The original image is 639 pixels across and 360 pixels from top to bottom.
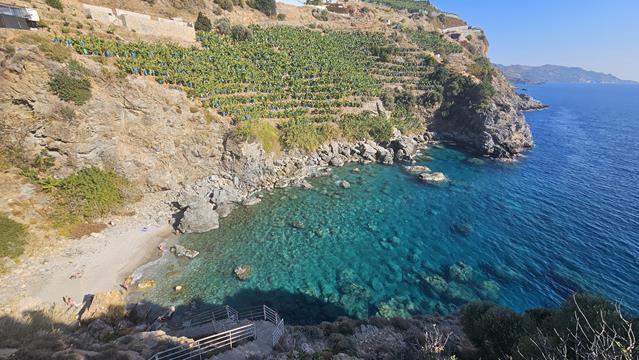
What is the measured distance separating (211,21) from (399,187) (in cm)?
5323

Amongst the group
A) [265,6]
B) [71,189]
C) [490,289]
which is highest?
[265,6]

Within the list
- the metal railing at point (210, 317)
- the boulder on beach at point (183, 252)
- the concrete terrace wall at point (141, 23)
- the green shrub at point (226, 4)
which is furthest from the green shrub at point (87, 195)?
the green shrub at point (226, 4)

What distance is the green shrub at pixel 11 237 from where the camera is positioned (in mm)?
22000

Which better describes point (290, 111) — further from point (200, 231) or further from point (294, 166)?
point (200, 231)

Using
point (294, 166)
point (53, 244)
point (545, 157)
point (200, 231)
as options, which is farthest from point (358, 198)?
point (545, 157)

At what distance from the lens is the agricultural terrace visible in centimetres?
3719

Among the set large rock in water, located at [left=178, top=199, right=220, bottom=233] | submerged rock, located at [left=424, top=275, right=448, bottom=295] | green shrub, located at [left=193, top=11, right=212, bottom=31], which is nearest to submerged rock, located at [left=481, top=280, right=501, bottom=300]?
submerged rock, located at [left=424, top=275, right=448, bottom=295]

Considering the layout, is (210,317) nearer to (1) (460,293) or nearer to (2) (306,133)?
(1) (460,293)

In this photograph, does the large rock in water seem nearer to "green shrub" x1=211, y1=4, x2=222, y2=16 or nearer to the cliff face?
the cliff face

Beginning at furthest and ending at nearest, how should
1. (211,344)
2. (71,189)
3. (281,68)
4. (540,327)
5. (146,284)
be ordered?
(281,68), (71,189), (146,284), (211,344), (540,327)

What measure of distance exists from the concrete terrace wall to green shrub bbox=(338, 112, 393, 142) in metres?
31.9

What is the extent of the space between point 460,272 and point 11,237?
38676mm

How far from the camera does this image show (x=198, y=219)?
95.2ft

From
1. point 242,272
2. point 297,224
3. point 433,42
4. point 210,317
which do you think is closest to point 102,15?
point 297,224
